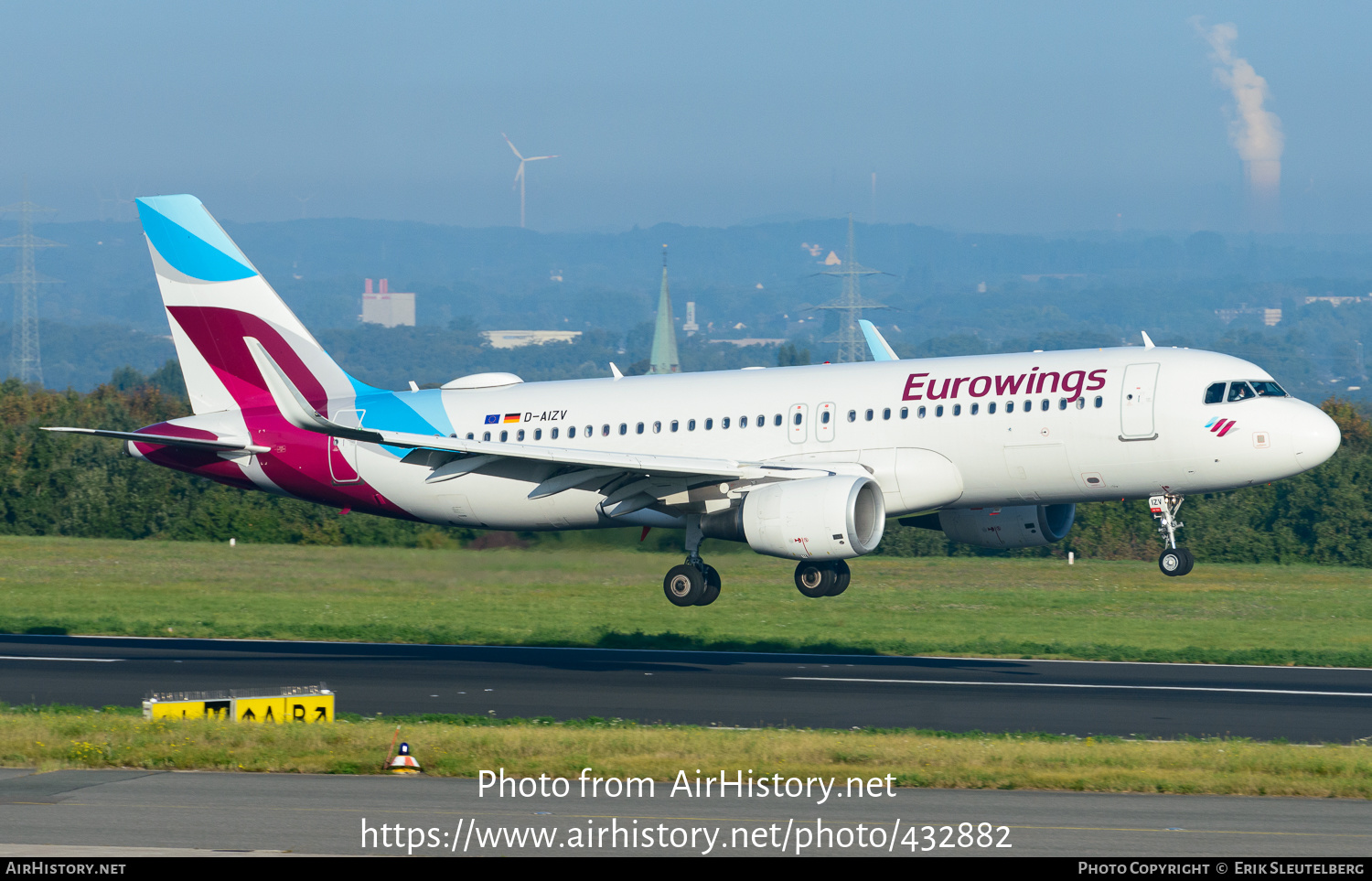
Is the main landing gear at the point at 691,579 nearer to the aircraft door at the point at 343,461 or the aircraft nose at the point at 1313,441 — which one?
the aircraft door at the point at 343,461

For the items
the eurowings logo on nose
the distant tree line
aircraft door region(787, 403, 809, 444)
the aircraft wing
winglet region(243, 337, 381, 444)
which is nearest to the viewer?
winglet region(243, 337, 381, 444)

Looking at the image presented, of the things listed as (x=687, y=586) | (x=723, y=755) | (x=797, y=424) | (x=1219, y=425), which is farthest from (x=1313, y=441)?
(x=723, y=755)

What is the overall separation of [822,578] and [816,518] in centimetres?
571

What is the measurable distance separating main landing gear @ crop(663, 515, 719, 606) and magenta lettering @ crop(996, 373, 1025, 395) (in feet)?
25.2

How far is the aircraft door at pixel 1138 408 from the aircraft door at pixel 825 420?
20.9ft

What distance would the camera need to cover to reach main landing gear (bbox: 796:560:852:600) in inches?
1591

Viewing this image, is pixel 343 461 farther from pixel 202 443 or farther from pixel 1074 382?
pixel 1074 382

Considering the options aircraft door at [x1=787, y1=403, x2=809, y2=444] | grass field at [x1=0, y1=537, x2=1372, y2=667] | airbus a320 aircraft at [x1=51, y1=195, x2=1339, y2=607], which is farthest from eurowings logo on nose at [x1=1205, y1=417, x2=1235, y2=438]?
aircraft door at [x1=787, y1=403, x2=809, y2=444]

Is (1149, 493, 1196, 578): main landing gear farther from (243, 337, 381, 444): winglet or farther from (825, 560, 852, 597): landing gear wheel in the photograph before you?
(243, 337, 381, 444): winglet

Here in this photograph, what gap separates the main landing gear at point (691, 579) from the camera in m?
39.1

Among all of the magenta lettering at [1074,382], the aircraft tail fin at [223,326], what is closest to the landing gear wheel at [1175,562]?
the magenta lettering at [1074,382]

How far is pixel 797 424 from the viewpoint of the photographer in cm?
3791

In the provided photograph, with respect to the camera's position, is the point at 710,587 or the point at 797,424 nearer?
the point at 797,424
